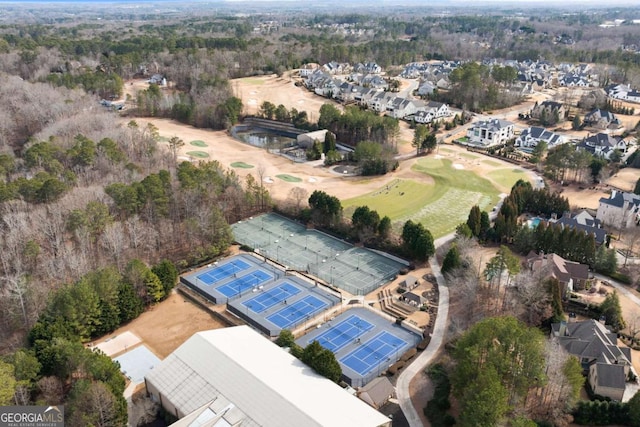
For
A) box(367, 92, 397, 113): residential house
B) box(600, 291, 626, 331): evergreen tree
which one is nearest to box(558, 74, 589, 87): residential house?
box(367, 92, 397, 113): residential house

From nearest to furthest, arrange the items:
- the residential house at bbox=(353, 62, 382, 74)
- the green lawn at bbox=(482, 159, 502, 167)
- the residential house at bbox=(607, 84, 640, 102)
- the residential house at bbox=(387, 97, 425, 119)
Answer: the green lawn at bbox=(482, 159, 502, 167) < the residential house at bbox=(387, 97, 425, 119) < the residential house at bbox=(607, 84, 640, 102) < the residential house at bbox=(353, 62, 382, 74)

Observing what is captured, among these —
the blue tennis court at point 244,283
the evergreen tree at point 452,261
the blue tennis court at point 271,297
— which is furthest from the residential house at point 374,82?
the blue tennis court at point 271,297

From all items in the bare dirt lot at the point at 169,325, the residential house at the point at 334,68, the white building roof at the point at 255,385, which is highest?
the residential house at the point at 334,68

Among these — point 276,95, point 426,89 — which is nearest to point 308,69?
point 276,95

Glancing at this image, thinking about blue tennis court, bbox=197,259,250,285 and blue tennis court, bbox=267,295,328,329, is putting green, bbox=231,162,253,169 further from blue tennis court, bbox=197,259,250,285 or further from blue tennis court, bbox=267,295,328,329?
blue tennis court, bbox=267,295,328,329

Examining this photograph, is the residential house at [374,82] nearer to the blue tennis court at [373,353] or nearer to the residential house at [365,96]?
the residential house at [365,96]

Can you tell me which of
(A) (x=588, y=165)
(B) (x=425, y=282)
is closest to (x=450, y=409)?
(B) (x=425, y=282)
